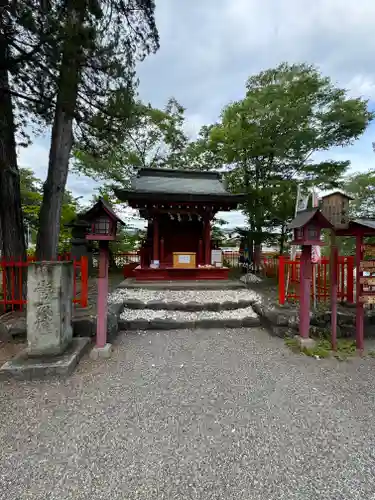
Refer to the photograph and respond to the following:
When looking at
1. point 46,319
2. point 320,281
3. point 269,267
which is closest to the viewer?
point 46,319

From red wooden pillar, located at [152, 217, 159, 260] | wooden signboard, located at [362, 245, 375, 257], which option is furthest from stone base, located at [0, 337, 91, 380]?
red wooden pillar, located at [152, 217, 159, 260]

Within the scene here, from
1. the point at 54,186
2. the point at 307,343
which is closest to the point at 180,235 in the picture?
the point at 54,186

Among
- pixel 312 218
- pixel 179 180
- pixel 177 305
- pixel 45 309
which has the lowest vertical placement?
pixel 177 305

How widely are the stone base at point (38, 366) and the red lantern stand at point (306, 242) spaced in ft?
10.6

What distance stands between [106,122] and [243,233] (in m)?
6.91

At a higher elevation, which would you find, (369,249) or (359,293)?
(369,249)

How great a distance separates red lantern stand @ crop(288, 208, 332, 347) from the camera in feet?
11.4

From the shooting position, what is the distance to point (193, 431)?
6.53 feet

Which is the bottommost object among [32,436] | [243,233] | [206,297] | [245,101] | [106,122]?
[32,436]

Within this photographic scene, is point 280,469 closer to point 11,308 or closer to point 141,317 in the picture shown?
point 141,317

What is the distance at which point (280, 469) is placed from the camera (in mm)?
Result: 1660

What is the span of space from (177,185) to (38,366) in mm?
7756

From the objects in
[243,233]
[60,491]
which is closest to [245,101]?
[243,233]

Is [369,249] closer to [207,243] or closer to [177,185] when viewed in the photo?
[207,243]
